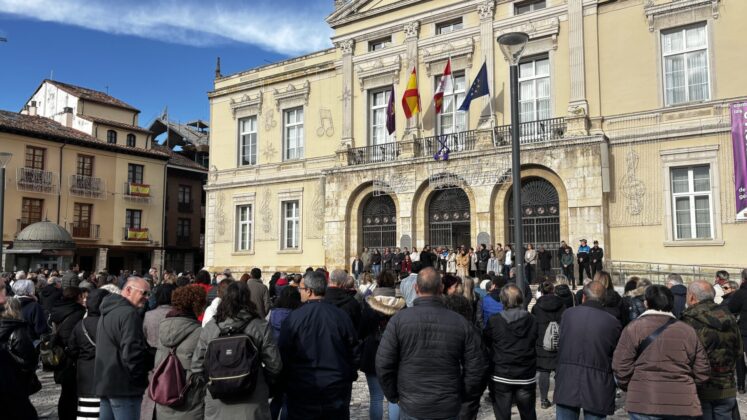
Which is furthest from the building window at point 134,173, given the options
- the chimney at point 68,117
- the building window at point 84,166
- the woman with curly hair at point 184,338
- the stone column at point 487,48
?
the woman with curly hair at point 184,338

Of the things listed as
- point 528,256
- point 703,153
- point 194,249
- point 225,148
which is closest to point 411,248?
point 528,256

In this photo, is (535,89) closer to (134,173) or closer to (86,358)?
(86,358)

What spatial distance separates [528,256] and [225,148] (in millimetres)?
17726

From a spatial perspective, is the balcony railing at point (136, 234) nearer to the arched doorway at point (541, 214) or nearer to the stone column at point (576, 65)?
the arched doorway at point (541, 214)

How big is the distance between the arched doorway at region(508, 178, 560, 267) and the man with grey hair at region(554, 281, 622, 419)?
15.3 m

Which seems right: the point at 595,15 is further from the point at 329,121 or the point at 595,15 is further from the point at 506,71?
the point at 329,121

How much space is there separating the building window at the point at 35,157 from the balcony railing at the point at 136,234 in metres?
6.03

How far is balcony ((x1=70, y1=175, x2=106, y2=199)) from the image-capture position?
35062 millimetres

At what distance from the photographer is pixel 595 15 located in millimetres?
20344

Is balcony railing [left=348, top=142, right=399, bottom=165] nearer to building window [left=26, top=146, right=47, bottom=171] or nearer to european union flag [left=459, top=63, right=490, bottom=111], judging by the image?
Result: european union flag [left=459, top=63, right=490, bottom=111]

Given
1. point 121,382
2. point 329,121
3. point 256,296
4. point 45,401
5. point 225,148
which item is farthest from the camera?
point 225,148

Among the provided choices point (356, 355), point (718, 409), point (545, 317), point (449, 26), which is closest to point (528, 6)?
point (449, 26)

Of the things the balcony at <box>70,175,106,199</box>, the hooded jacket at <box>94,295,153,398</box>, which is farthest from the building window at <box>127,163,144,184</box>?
the hooded jacket at <box>94,295,153,398</box>

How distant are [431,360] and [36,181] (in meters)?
34.8
